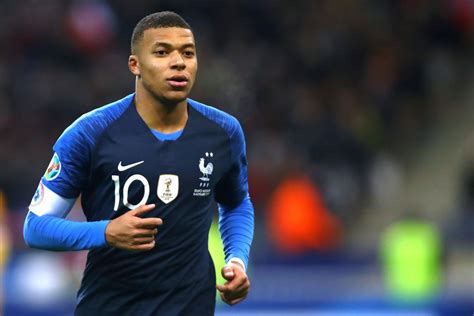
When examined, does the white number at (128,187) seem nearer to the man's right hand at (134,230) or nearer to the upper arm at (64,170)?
the upper arm at (64,170)

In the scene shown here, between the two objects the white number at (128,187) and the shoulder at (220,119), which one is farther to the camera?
the shoulder at (220,119)

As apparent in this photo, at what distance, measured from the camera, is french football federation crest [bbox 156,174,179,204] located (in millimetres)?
4281

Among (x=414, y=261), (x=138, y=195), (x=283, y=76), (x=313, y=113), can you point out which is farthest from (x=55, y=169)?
(x=283, y=76)

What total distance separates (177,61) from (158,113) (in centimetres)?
26

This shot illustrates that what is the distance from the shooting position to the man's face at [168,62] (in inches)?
167

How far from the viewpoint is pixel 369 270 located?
1097cm

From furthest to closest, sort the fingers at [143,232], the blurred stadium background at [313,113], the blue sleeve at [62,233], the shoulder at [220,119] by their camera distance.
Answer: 1. the blurred stadium background at [313,113]
2. the shoulder at [220,119]
3. the blue sleeve at [62,233]
4. the fingers at [143,232]

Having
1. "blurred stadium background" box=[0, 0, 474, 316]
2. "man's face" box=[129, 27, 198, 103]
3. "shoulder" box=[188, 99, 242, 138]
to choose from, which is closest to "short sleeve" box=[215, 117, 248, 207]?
"shoulder" box=[188, 99, 242, 138]

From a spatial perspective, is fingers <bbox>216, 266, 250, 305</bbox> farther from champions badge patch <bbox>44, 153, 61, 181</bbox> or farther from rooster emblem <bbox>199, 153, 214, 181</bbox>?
champions badge patch <bbox>44, 153, 61, 181</bbox>

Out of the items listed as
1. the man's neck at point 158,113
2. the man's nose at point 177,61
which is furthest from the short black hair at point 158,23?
the man's neck at point 158,113

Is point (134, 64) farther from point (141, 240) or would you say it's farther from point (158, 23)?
point (141, 240)

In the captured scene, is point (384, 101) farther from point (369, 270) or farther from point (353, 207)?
point (369, 270)

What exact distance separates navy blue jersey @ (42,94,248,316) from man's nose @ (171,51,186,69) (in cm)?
29

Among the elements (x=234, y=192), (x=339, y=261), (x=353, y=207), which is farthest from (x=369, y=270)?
(x=234, y=192)
